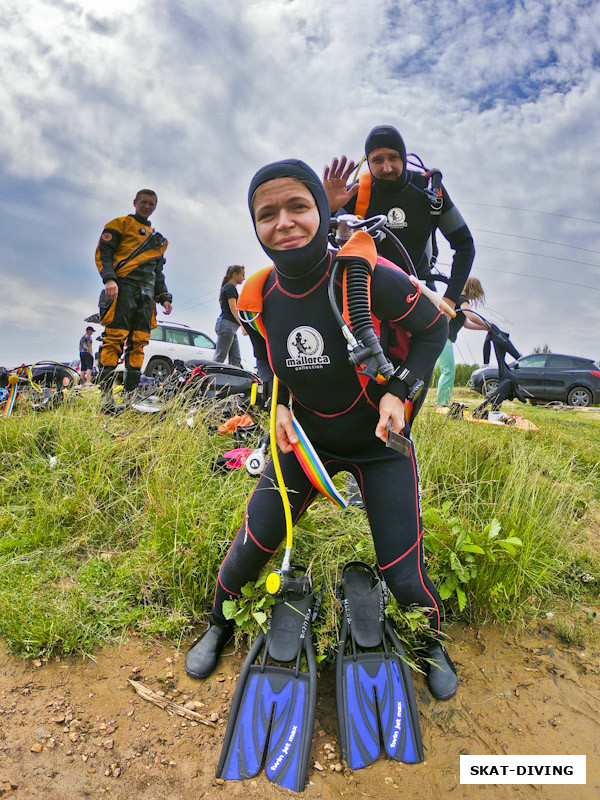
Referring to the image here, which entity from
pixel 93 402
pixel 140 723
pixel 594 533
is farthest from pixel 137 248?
pixel 594 533

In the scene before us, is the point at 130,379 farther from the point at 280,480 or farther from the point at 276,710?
the point at 276,710

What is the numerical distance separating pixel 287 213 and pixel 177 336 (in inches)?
399

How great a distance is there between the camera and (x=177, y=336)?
1146 centimetres

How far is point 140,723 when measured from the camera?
1.94 meters

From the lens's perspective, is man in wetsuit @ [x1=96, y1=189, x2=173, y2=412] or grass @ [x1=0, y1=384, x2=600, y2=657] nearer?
grass @ [x1=0, y1=384, x2=600, y2=657]

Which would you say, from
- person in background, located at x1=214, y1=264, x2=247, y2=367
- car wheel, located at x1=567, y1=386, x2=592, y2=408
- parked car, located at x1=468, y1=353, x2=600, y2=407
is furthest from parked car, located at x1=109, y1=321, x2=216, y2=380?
car wheel, located at x1=567, y1=386, x2=592, y2=408

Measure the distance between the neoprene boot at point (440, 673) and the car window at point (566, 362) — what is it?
537 inches

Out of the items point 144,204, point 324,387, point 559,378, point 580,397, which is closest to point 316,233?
point 324,387

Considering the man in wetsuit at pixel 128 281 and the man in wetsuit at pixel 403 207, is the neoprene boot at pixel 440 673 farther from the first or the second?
the man in wetsuit at pixel 128 281

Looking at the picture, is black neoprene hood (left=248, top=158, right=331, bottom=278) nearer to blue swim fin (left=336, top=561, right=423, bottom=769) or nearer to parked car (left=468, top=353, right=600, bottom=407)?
blue swim fin (left=336, top=561, right=423, bottom=769)

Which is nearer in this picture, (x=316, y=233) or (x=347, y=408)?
(x=316, y=233)

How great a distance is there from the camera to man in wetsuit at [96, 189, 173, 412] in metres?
5.05

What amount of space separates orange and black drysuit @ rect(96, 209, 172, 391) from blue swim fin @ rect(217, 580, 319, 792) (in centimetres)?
376

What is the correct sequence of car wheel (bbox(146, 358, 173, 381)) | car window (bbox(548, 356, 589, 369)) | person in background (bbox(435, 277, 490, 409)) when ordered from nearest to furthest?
person in background (bbox(435, 277, 490, 409)) → car wheel (bbox(146, 358, 173, 381)) → car window (bbox(548, 356, 589, 369))
